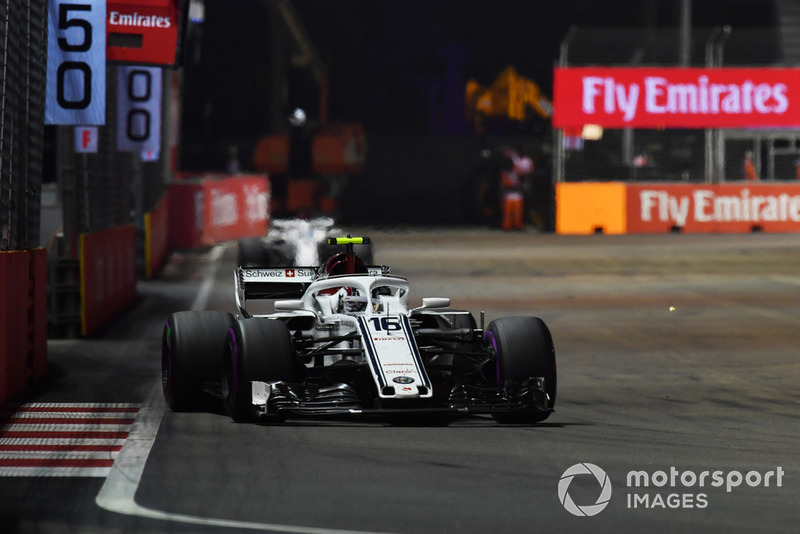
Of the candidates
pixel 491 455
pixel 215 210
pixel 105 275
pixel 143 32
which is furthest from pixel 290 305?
pixel 215 210

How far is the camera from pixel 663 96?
4069 cm

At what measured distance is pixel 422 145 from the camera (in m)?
45.6

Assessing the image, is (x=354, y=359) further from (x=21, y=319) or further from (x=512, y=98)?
(x=512, y=98)

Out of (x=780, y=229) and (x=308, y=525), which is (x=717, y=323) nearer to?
(x=308, y=525)

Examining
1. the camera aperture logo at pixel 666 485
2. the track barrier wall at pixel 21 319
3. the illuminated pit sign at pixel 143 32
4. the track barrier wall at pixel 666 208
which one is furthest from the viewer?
the track barrier wall at pixel 666 208

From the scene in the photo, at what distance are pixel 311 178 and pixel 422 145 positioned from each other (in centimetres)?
369

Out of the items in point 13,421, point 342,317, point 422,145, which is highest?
point 422,145

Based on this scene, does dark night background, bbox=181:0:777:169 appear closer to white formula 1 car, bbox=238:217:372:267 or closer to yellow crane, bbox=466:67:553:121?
yellow crane, bbox=466:67:553:121

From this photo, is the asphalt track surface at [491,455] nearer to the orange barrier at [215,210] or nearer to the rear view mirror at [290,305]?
the rear view mirror at [290,305]

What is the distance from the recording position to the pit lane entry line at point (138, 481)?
23.8 ft

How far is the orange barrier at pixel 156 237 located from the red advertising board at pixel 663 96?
1218 centimetres

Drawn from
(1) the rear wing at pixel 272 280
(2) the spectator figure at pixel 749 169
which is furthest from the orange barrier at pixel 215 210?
(1) the rear wing at pixel 272 280

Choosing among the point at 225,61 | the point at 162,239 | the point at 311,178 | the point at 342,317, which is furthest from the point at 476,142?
the point at 342,317

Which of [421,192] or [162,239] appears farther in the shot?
[421,192]
